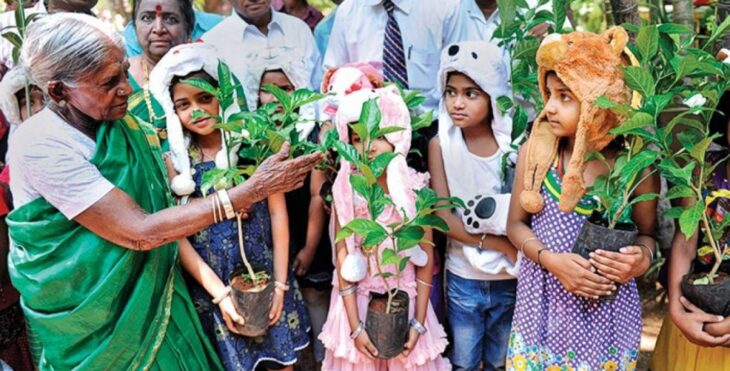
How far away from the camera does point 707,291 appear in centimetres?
235

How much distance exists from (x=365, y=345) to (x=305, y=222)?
82 centimetres

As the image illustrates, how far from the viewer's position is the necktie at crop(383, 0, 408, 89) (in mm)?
3654

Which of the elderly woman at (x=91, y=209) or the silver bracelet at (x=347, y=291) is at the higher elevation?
the elderly woman at (x=91, y=209)

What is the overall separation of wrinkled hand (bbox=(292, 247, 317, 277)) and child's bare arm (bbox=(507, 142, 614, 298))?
93 cm

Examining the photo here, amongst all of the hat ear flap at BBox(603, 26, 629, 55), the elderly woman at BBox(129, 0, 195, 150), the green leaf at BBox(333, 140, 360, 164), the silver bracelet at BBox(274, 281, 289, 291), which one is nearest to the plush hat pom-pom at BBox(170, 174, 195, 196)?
the silver bracelet at BBox(274, 281, 289, 291)

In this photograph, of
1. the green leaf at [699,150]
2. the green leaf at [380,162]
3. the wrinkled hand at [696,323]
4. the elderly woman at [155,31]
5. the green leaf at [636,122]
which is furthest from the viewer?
the elderly woman at [155,31]

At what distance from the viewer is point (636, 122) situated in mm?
2184

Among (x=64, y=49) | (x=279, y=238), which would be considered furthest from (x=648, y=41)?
(x=64, y=49)

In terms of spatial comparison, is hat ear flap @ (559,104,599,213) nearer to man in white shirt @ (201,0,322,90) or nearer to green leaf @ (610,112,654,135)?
green leaf @ (610,112,654,135)

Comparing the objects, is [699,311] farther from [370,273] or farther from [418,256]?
[370,273]

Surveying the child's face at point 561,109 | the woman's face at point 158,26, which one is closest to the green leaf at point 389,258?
the child's face at point 561,109

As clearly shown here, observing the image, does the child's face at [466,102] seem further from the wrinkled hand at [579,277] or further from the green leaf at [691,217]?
the green leaf at [691,217]

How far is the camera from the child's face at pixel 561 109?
2.41 metres


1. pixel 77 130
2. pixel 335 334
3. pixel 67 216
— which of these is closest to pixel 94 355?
pixel 67 216
